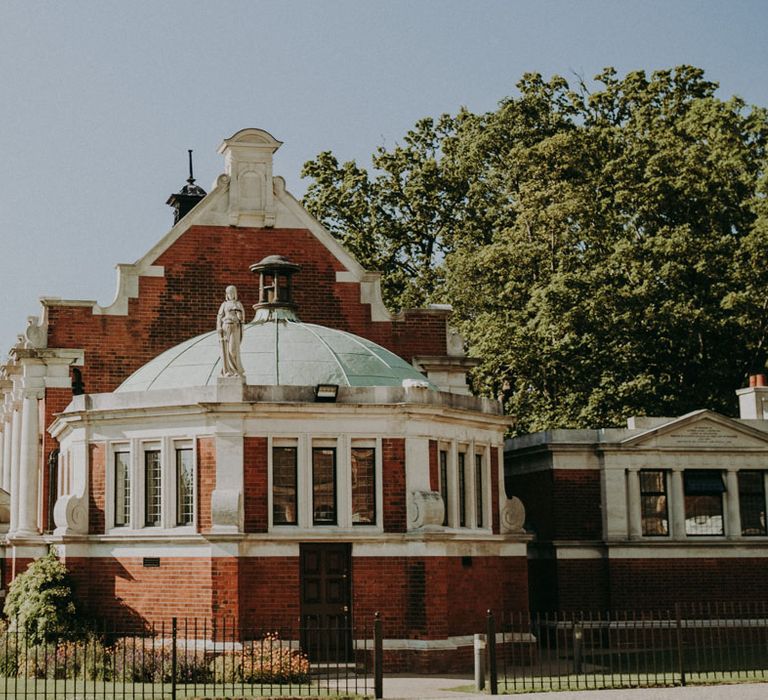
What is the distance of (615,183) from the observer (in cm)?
4653

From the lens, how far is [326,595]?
26375 mm

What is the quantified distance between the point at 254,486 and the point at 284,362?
3157 millimetres

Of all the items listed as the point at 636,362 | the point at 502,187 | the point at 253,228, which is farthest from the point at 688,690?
the point at 502,187

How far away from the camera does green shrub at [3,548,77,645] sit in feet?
87.6

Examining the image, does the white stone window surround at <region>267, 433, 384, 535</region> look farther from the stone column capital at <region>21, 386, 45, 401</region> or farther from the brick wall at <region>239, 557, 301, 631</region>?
the stone column capital at <region>21, 386, 45, 401</region>

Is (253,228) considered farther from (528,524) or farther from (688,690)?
(688,690)

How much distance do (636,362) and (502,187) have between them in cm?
1150

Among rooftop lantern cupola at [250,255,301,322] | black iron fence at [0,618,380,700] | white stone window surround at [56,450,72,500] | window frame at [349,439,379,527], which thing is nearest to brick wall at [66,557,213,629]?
black iron fence at [0,618,380,700]

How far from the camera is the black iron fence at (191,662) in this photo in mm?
22438

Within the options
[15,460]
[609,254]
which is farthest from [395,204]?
[15,460]

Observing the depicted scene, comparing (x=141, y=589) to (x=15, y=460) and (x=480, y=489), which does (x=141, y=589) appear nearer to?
(x=480, y=489)

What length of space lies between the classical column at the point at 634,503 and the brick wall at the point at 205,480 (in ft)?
37.4

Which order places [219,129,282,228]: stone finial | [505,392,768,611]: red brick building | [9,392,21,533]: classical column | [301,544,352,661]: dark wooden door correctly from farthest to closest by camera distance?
[219,129,282,228]: stone finial
[9,392,21,533]: classical column
[505,392,768,611]: red brick building
[301,544,352,661]: dark wooden door

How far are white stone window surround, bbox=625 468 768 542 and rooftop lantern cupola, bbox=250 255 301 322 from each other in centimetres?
923
